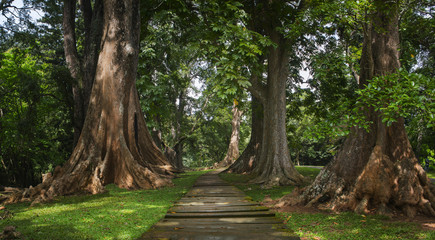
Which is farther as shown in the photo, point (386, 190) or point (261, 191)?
point (261, 191)

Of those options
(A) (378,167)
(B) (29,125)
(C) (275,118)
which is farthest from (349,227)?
(B) (29,125)

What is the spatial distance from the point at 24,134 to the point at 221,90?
1025 centimetres

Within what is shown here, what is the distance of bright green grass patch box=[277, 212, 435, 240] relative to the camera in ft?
14.0

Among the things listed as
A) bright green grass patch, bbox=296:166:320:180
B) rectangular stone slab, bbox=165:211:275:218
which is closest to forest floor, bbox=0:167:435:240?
rectangular stone slab, bbox=165:211:275:218

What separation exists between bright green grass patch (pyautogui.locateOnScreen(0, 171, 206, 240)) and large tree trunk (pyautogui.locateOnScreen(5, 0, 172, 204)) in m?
1.62

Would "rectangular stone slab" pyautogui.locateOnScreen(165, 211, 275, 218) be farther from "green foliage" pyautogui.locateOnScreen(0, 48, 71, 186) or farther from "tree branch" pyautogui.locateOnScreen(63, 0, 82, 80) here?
"tree branch" pyautogui.locateOnScreen(63, 0, 82, 80)

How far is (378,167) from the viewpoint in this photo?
19.7 feet

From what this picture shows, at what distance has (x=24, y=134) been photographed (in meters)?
13.0

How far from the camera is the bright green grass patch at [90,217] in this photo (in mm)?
4500

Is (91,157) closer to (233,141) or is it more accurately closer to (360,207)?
(360,207)

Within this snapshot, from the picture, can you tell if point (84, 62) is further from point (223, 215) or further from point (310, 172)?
point (310, 172)

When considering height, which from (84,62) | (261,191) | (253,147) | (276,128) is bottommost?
(261,191)

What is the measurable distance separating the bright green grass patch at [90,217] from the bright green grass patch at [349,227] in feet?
9.21

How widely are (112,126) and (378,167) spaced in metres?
9.52
